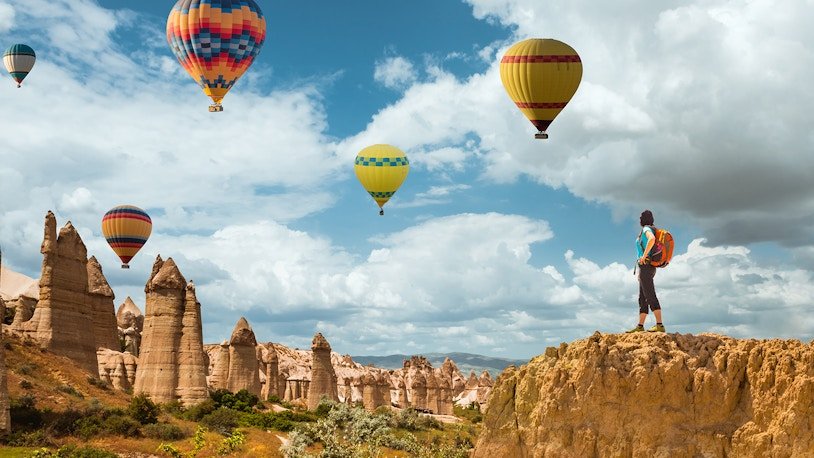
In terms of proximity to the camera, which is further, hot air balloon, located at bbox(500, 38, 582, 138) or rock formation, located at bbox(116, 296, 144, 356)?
rock formation, located at bbox(116, 296, 144, 356)

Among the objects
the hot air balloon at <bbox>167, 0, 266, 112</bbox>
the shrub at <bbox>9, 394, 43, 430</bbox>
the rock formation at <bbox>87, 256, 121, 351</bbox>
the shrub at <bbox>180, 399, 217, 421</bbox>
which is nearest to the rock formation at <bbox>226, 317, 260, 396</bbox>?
the rock formation at <bbox>87, 256, 121, 351</bbox>

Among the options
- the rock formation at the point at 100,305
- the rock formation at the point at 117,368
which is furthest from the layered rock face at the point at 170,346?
the rock formation at the point at 100,305

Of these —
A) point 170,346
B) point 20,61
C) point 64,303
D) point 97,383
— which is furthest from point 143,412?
point 20,61

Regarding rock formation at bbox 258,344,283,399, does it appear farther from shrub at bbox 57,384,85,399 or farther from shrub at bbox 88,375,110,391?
shrub at bbox 57,384,85,399

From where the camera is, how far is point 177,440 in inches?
1890

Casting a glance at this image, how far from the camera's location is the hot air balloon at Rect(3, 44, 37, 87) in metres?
103

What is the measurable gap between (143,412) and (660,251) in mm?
37083

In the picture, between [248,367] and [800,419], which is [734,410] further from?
[248,367]

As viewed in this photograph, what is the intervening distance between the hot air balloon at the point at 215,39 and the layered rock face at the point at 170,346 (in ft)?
43.6

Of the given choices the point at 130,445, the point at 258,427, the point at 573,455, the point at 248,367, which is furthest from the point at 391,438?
the point at 573,455

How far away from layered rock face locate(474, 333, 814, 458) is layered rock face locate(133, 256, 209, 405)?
42387 mm

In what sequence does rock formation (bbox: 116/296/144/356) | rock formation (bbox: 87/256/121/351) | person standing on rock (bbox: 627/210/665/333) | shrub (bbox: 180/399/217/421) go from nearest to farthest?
person standing on rock (bbox: 627/210/665/333), shrub (bbox: 180/399/217/421), rock formation (bbox: 87/256/121/351), rock formation (bbox: 116/296/144/356)

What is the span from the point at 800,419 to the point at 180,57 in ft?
169

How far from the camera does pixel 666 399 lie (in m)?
20.0
